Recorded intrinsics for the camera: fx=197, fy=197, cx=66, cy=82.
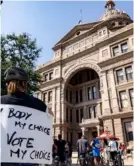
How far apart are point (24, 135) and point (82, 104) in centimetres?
3314

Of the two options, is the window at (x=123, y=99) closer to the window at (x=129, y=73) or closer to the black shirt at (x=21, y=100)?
the window at (x=129, y=73)

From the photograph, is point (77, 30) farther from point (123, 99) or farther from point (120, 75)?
point (123, 99)

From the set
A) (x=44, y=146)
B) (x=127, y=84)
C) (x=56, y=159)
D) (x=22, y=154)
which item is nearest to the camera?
(x=22, y=154)

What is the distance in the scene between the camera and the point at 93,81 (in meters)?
35.9

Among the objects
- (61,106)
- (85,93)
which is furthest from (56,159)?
(85,93)

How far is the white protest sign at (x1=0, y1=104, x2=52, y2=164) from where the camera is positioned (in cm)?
266

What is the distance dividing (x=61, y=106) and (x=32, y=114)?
30.9 metres

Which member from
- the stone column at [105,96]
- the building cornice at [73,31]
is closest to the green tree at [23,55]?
the stone column at [105,96]

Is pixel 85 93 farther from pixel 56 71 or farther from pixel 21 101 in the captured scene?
pixel 21 101

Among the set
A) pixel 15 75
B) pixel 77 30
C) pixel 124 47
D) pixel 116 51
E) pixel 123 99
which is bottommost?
pixel 15 75

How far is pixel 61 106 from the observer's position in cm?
3372

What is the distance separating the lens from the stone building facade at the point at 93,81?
26.9 meters

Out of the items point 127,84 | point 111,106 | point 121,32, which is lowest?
point 111,106

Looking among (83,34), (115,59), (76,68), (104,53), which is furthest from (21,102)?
(83,34)
